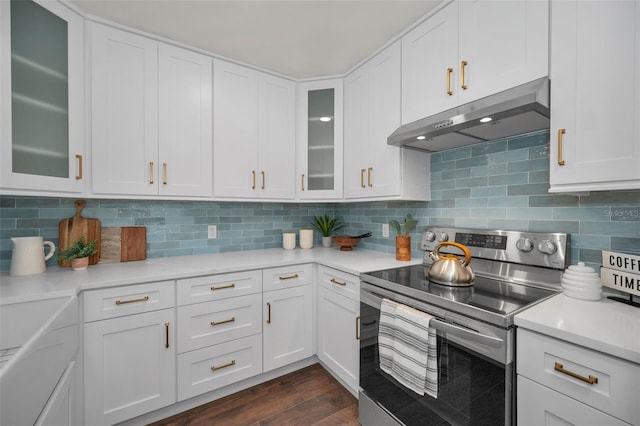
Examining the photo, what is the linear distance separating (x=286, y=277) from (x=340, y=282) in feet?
1.43

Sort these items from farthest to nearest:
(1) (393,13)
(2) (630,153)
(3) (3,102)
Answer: (1) (393,13) < (3) (3,102) < (2) (630,153)

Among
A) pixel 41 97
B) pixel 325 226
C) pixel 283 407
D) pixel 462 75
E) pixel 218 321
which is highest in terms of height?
pixel 462 75

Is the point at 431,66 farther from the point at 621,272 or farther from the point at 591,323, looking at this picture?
the point at 591,323

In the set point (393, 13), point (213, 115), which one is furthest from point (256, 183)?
point (393, 13)

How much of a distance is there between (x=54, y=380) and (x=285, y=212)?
204 centimetres

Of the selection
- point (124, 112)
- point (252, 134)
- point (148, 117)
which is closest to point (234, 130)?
point (252, 134)

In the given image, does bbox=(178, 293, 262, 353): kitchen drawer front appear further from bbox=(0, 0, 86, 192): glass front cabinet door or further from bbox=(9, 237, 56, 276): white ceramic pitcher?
bbox=(0, 0, 86, 192): glass front cabinet door

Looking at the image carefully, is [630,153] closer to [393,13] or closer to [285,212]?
[393,13]

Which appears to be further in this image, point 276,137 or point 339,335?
point 276,137

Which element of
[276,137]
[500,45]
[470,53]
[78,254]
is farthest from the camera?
[276,137]

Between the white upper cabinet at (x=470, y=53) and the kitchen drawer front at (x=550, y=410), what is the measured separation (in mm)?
1236

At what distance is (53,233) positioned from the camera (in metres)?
1.80

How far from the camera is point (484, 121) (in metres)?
1.34

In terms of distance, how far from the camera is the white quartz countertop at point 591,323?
2.56 feet
